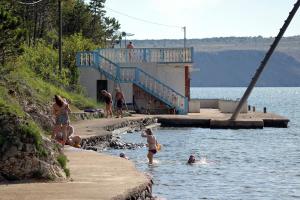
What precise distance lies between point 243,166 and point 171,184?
7.48 metres

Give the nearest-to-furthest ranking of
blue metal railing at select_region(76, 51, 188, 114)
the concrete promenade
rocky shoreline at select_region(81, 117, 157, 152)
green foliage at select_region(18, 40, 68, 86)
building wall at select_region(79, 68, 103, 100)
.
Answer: the concrete promenade → rocky shoreline at select_region(81, 117, 157, 152) → green foliage at select_region(18, 40, 68, 86) → blue metal railing at select_region(76, 51, 188, 114) → building wall at select_region(79, 68, 103, 100)

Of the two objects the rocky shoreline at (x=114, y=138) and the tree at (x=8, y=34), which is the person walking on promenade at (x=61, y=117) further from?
the tree at (x=8, y=34)

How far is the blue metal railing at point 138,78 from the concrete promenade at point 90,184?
100 feet

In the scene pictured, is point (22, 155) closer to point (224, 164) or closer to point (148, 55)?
point (224, 164)

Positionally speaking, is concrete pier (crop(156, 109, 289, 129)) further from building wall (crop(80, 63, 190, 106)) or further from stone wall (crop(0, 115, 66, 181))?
stone wall (crop(0, 115, 66, 181))

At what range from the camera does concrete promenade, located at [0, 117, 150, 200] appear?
1642 cm

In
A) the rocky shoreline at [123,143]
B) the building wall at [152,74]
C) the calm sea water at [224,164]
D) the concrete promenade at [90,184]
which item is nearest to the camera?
the concrete promenade at [90,184]

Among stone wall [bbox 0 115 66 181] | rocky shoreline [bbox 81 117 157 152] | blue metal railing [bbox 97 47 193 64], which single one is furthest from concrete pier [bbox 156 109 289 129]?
stone wall [bbox 0 115 66 181]

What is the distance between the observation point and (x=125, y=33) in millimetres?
92812

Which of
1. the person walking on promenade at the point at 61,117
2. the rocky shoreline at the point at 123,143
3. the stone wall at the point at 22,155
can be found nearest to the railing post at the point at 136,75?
the rocky shoreline at the point at 123,143

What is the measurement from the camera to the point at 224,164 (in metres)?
33.1

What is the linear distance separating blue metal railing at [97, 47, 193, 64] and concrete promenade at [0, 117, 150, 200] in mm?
32222

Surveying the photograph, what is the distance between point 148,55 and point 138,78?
2344 millimetres

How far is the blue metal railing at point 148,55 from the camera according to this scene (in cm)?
5609
